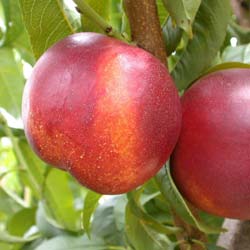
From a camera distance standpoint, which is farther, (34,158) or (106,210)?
(34,158)

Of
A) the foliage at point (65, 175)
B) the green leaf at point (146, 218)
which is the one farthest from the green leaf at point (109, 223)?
the green leaf at point (146, 218)

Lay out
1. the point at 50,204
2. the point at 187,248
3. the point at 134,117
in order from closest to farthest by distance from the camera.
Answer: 1. the point at 134,117
2. the point at 187,248
3. the point at 50,204

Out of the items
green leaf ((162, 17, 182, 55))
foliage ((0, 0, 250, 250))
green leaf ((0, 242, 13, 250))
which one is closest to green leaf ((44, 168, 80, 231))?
foliage ((0, 0, 250, 250))

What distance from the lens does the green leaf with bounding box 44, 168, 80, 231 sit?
3.49 feet

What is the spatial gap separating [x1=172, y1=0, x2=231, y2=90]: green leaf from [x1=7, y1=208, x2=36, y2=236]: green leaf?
495mm

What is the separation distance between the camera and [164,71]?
57 cm

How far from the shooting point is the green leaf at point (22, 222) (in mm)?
1086

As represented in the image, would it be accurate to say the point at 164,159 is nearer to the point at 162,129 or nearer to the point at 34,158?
the point at 162,129

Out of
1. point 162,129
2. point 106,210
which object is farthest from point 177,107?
point 106,210

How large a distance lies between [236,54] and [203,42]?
8cm

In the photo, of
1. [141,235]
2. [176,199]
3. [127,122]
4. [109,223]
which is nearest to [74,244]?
[109,223]

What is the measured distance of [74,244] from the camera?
87 centimetres

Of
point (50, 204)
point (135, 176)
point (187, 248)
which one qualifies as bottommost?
point (50, 204)

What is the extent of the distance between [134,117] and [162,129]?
0.11ft
